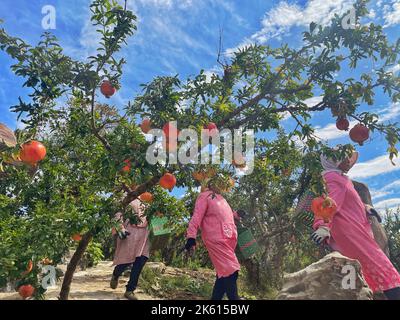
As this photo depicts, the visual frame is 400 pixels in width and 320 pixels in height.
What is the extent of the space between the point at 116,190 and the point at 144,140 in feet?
4.86

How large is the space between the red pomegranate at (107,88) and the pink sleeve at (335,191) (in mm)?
2612

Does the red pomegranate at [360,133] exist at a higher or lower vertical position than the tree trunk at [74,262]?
higher

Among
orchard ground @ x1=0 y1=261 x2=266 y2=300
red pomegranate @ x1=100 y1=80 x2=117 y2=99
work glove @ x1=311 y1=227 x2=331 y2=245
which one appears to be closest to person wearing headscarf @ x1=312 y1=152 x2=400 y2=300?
work glove @ x1=311 y1=227 x2=331 y2=245

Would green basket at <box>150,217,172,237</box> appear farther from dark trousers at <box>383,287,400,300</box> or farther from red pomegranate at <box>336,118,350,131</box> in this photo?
dark trousers at <box>383,287,400,300</box>

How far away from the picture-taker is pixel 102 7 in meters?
3.79

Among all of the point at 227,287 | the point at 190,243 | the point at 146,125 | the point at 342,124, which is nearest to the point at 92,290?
the point at 190,243

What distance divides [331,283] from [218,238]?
1229 mm

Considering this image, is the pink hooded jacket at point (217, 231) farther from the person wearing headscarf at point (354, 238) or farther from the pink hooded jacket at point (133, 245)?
the pink hooded jacket at point (133, 245)

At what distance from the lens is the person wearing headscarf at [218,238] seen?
4004 millimetres

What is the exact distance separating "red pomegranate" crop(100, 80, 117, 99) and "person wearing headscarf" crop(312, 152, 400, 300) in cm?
246

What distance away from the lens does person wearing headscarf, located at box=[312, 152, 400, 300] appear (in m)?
3.61

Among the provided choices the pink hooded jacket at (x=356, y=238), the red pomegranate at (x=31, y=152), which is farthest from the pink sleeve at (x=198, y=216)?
the red pomegranate at (x=31, y=152)

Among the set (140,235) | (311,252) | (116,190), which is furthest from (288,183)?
(116,190)
